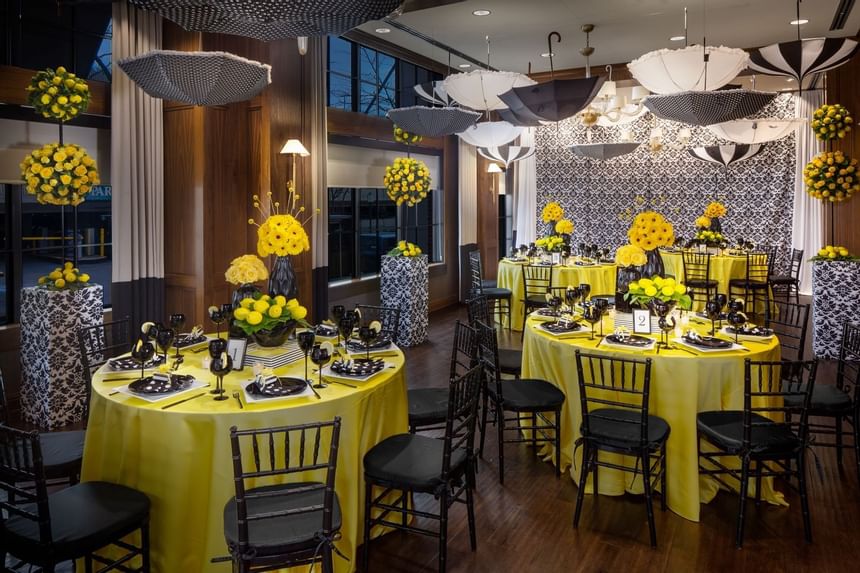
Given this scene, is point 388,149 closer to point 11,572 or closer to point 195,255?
point 195,255

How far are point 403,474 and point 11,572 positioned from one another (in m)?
1.82

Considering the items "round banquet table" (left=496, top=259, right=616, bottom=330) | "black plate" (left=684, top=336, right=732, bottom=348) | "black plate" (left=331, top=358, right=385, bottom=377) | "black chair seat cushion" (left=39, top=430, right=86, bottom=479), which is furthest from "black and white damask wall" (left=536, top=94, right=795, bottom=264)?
"black chair seat cushion" (left=39, top=430, right=86, bottom=479)

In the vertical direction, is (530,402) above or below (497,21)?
below

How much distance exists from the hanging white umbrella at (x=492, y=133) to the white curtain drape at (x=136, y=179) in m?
3.02

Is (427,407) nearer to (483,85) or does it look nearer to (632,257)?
(632,257)

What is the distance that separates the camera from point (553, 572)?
3137mm

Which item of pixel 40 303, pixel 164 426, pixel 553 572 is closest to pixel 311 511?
pixel 164 426

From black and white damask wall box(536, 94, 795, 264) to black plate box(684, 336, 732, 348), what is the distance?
832cm

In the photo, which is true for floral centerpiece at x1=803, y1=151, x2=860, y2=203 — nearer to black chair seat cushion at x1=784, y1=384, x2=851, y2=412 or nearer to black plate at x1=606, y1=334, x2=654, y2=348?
black chair seat cushion at x1=784, y1=384, x2=851, y2=412

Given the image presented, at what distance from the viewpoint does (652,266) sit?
15.4 ft

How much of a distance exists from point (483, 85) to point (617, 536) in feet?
11.0

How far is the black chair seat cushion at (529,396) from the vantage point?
4047 mm

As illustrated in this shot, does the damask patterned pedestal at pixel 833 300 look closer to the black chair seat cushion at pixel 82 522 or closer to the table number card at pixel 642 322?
the table number card at pixel 642 322

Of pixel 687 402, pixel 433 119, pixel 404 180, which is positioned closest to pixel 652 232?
pixel 687 402
